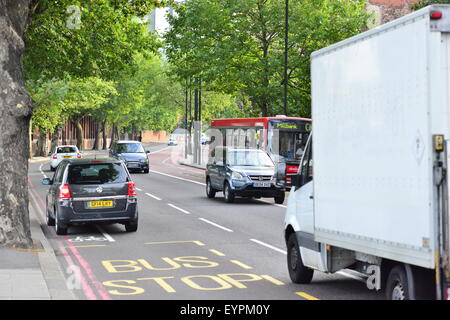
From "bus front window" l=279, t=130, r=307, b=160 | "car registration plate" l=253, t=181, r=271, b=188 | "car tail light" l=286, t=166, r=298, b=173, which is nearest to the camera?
"car registration plate" l=253, t=181, r=271, b=188

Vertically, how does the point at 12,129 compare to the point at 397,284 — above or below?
above

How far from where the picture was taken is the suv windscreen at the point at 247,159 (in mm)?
25391

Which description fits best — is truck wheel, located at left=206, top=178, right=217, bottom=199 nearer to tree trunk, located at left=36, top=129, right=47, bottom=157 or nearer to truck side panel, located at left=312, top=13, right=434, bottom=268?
truck side panel, located at left=312, top=13, right=434, bottom=268

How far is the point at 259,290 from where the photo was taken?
1027 centimetres

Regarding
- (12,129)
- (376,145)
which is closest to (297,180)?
(376,145)

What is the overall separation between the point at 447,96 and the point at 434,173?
0.68 meters

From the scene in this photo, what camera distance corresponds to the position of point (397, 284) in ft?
25.7

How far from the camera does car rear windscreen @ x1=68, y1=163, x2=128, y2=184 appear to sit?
660 inches

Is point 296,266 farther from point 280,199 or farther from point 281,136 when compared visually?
point 281,136

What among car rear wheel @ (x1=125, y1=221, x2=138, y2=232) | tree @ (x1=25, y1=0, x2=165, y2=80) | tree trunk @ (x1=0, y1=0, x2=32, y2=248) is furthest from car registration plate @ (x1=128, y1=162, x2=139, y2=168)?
tree trunk @ (x1=0, y1=0, x2=32, y2=248)

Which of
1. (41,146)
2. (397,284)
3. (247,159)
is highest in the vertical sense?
(41,146)

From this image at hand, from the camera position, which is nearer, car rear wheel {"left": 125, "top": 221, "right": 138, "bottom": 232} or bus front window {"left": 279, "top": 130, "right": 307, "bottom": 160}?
car rear wheel {"left": 125, "top": 221, "right": 138, "bottom": 232}

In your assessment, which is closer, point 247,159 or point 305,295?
point 305,295

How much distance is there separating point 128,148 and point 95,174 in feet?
93.4
